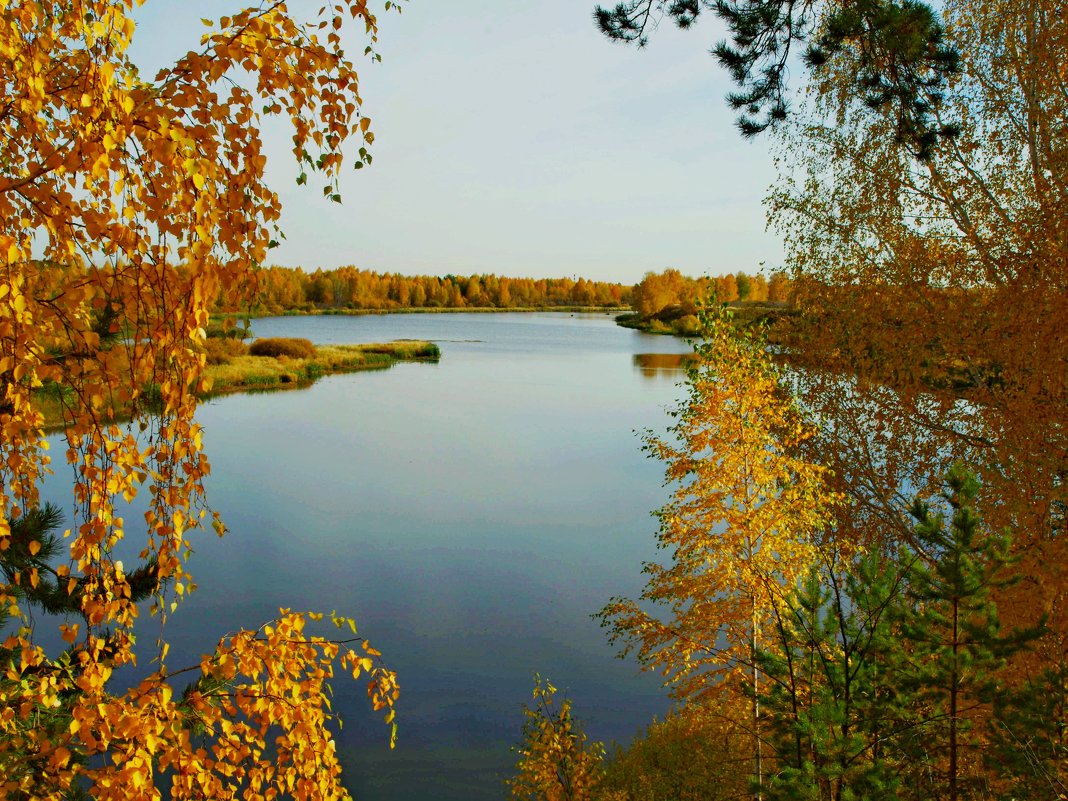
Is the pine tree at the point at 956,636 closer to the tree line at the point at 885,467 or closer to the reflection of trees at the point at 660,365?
the tree line at the point at 885,467

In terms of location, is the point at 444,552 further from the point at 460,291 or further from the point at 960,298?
the point at 460,291

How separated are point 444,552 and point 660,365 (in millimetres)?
26019

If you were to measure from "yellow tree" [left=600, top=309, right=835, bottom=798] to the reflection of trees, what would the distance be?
79.1ft

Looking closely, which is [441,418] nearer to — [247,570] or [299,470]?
[299,470]

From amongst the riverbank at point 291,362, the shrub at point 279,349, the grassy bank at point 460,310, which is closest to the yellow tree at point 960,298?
the riverbank at point 291,362

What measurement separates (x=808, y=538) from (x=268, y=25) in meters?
7.53

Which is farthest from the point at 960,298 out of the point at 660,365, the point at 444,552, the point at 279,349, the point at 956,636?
the point at 279,349

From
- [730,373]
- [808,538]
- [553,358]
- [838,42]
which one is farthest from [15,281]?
[553,358]

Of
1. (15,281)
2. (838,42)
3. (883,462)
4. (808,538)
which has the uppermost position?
(838,42)

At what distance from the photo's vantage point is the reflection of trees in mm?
33562

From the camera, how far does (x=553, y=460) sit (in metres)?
19.2

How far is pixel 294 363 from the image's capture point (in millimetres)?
34344

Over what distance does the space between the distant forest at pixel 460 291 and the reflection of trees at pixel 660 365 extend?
653 inches

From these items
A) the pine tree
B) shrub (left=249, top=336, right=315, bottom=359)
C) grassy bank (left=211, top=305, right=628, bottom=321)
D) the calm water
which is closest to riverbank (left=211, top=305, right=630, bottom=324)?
grassy bank (left=211, top=305, right=628, bottom=321)
